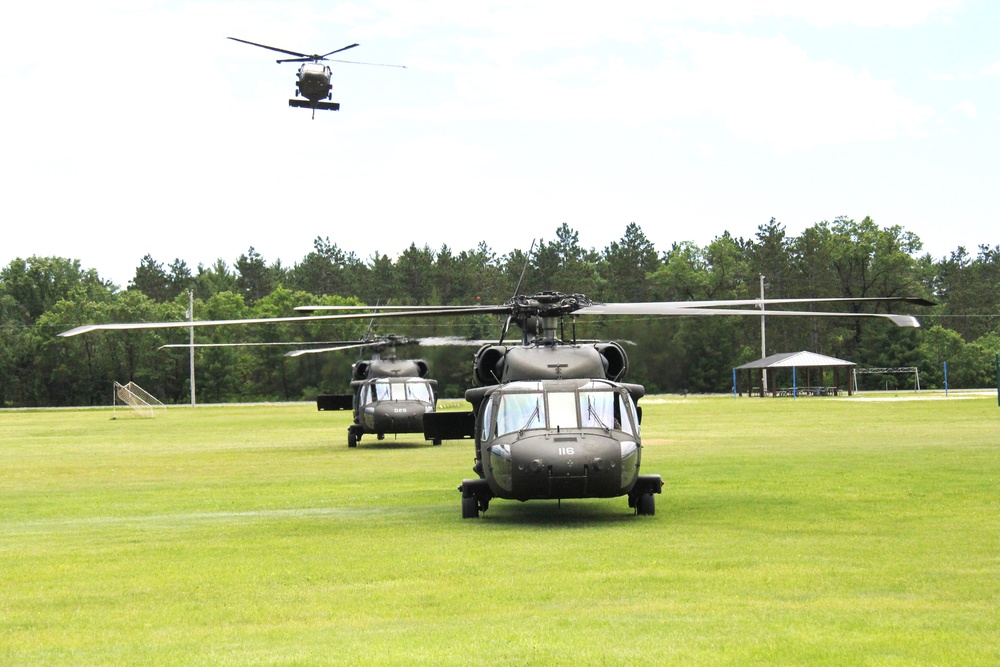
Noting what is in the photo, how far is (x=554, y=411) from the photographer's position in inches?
582

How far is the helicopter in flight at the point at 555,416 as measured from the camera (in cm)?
1387

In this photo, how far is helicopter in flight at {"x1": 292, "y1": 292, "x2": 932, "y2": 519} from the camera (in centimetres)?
1387

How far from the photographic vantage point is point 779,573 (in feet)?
34.1

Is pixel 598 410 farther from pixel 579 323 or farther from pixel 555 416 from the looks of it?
pixel 579 323

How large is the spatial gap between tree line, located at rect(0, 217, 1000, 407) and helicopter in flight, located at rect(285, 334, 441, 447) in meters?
39.6

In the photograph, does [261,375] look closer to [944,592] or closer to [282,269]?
[282,269]

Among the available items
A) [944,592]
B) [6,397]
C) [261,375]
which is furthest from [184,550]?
[6,397]

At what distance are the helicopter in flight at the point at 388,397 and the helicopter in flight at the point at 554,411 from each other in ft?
49.2

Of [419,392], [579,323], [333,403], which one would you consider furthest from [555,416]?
[579,323]

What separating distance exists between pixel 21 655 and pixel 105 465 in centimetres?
1974

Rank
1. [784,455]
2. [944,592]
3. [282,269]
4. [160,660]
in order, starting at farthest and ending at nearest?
1. [282,269]
2. [784,455]
3. [944,592]
4. [160,660]

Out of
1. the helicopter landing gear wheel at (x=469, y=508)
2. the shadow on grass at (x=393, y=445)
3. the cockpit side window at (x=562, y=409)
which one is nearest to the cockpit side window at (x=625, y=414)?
the cockpit side window at (x=562, y=409)

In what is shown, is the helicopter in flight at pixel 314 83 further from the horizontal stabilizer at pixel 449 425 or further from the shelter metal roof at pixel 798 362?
the shelter metal roof at pixel 798 362

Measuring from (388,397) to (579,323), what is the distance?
155ft
